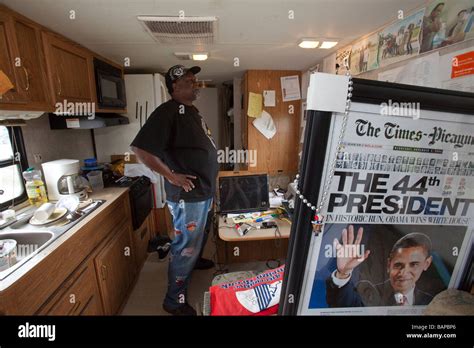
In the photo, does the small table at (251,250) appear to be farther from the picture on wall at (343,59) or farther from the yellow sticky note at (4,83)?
the yellow sticky note at (4,83)

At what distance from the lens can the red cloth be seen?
2.28ft

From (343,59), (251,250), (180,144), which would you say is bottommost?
(251,250)

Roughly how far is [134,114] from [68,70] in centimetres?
77

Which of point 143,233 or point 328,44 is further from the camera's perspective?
point 143,233

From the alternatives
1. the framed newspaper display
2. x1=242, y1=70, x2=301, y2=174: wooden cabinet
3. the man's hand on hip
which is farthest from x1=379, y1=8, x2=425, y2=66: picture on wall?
the man's hand on hip

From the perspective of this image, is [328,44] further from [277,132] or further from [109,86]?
[109,86]

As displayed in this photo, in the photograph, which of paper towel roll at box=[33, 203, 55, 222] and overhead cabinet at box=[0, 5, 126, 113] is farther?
paper towel roll at box=[33, 203, 55, 222]

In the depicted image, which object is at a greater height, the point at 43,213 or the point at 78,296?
the point at 43,213

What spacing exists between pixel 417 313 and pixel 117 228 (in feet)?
5.43

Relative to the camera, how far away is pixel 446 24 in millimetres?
839

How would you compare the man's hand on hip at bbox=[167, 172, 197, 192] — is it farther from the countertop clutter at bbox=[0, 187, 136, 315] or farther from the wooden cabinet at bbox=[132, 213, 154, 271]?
the wooden cabinet at bbox=[132, 213, 154, 271]

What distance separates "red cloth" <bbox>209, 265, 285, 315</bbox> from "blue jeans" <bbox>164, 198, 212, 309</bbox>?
757 mm

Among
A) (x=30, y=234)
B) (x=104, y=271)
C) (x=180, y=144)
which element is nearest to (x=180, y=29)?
(x=180, y=144)

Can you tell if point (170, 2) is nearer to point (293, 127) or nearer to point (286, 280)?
point (286, 280)
